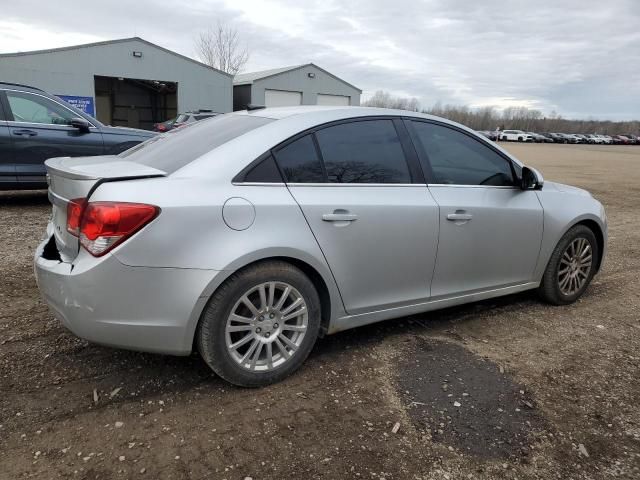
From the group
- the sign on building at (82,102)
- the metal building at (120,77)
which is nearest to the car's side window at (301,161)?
the metal building at (120,77)

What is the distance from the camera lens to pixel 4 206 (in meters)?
7.61

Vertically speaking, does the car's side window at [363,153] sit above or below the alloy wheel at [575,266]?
above

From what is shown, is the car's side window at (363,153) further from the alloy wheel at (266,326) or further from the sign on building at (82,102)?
the sign on building at (82,102)

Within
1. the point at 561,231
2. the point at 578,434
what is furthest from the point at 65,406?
the point at 561,231

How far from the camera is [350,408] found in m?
2.82

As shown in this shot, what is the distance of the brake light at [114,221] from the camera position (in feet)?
8.23

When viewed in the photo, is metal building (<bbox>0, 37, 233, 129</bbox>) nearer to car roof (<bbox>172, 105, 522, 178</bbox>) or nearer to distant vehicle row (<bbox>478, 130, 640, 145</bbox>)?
car roof (<bbox>172, 105, 522, 178</bbox>)

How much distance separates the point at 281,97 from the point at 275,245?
3479 cm

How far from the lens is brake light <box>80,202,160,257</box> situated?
251cm

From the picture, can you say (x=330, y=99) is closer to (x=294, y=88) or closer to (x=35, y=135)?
(x=294, y=88)

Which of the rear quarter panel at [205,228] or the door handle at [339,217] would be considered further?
the door handle at [339,217]

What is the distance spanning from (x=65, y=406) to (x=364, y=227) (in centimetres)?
190

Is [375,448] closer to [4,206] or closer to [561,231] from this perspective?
[561,231]

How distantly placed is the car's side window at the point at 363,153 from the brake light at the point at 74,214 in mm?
1377
